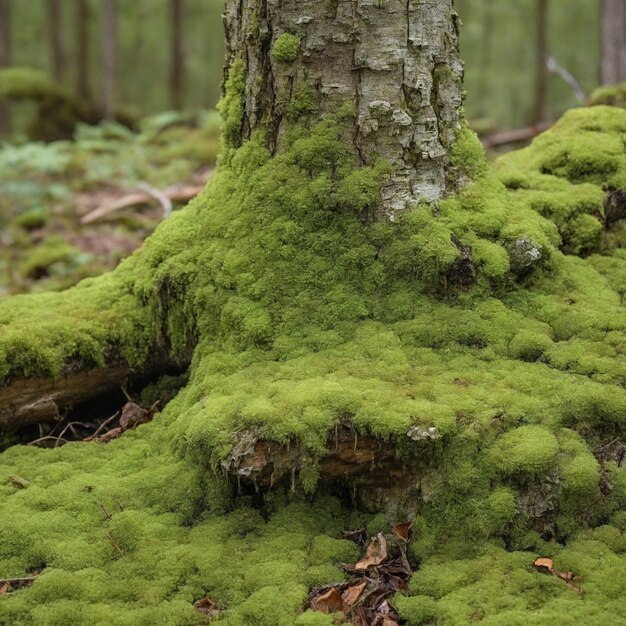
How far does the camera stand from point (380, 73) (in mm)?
3729

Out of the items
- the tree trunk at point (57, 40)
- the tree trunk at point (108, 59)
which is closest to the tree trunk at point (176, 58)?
the tree trunk at point (108, 59)

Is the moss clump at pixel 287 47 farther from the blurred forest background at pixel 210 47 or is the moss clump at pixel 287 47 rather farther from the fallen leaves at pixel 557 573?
the blurred forest background at pixel 210 47

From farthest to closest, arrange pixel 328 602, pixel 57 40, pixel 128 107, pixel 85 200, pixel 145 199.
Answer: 1. pixel 57 40
2. pixel 128 107
3. pixel 85 200
4. pixel 145 199
5. pixel 328 602

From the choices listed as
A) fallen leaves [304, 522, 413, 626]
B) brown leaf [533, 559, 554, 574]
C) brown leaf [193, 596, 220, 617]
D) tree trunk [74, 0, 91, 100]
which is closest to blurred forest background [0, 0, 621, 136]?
tree trunk [74, 0, 91, 100]

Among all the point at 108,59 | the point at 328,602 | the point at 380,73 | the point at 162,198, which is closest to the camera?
the point at 328,602

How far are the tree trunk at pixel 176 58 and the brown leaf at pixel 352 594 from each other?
18.0 metres

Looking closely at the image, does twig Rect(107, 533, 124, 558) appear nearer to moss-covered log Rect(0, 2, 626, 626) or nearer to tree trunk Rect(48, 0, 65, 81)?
moss-covered log Rect(0, 2, 626, 626)

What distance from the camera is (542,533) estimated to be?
2.98 metres

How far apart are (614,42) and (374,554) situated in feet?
41.9

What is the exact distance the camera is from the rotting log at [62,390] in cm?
406

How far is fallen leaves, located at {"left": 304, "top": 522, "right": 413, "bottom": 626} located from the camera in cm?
275

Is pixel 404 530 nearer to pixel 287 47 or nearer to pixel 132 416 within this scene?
pixel 132 416

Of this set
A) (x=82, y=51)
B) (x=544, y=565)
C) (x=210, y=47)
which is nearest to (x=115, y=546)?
(x=544, y=565)

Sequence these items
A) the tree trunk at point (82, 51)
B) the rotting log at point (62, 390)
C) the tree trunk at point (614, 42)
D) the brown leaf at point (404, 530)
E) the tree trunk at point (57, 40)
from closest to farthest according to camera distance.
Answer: the brown leaf at point (404, 530), the rotting log at point (62, 390), the tree trunk at point (614, 42), the tree trunk at point (82, 51), the tree trunk at point (57, 40)
